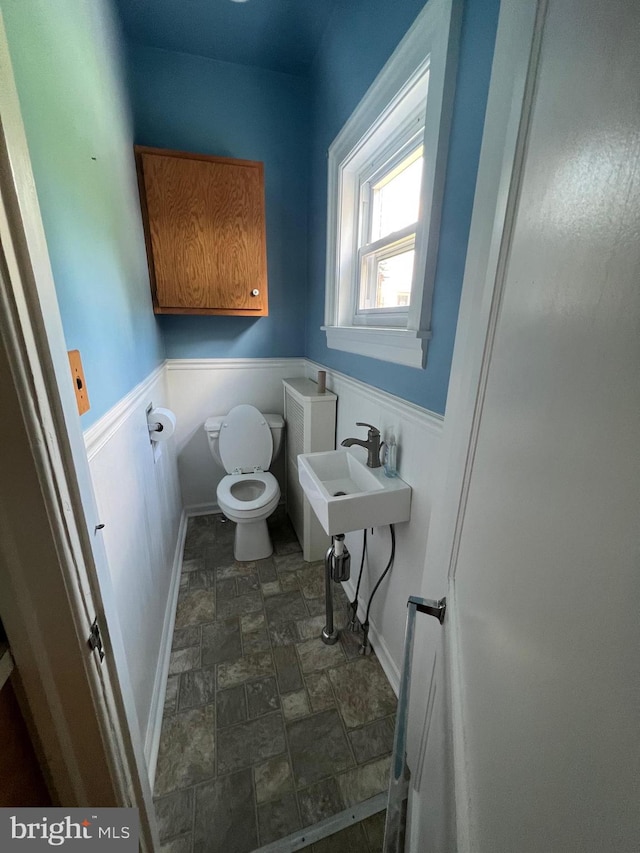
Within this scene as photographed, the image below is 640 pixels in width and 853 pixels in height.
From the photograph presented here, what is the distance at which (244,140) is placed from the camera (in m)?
1.93

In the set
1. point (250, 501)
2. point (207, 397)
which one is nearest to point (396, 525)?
point (250, 501)

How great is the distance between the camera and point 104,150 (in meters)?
1.09

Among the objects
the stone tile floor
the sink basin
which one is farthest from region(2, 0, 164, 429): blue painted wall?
the stone tile floor

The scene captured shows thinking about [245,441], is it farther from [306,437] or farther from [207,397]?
[306,437]

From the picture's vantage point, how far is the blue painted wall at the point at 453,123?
0.78m

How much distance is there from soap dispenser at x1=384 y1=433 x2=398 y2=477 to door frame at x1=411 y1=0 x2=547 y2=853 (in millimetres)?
495

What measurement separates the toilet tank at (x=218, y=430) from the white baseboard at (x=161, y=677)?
664 mm

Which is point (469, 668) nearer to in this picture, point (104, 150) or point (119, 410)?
point (119, 410)

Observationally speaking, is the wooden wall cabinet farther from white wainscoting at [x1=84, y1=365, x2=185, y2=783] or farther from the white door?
the white door

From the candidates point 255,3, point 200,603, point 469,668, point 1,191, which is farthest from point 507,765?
point 255,3

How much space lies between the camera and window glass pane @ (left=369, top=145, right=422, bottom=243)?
125 centimetres

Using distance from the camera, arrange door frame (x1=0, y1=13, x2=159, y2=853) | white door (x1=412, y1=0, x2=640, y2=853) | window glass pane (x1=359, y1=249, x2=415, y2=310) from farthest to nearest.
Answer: window glass pane (x1=359, y1=249, x2=415, y2=310), door frame (x1=0, y1=13, x2=159, y2=853), white door (x1=412, y1=0, x2=640, y2=853)

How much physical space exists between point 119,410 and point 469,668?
1.07m

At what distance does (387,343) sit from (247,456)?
1.31m
